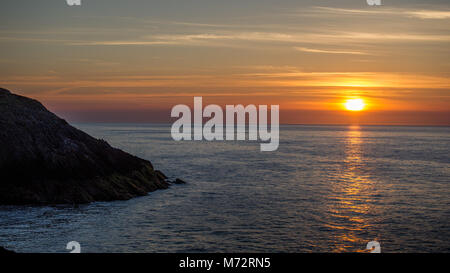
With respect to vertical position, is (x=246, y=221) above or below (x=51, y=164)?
below

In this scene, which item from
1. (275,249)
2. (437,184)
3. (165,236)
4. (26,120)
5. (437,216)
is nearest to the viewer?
(275,249)

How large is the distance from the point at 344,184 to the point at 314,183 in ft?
12.5

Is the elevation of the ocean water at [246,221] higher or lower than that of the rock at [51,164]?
lower

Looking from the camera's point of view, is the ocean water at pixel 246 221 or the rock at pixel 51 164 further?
the rock at pixel 51 164

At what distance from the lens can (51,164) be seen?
32219mm

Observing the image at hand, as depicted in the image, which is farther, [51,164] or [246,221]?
[51,164]

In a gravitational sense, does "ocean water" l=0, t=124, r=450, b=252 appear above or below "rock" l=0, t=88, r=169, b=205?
below

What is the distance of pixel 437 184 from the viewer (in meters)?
47.8

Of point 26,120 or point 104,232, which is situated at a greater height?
point 26,120

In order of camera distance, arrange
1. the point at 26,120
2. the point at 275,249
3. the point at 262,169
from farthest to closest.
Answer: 1. the point at 262,169
2. the point at 26,120
3. the point at 275,249

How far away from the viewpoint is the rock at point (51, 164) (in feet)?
101

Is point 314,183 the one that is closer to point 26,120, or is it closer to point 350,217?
point 350,217

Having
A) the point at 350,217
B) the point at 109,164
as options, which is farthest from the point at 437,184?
the point at 109,164

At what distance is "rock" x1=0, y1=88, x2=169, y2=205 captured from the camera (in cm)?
3082
